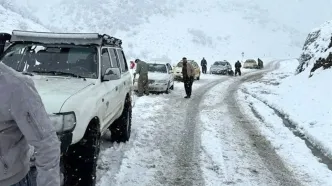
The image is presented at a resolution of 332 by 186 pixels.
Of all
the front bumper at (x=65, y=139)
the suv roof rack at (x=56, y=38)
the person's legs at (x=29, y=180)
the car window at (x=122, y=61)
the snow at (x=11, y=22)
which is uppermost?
the snow at (x=11, y=22)

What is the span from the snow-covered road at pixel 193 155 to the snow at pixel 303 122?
9.1 inches

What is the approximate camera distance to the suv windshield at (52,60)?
5379 millimetres

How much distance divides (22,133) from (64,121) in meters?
1.96

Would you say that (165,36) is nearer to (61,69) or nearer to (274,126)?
(274,126)

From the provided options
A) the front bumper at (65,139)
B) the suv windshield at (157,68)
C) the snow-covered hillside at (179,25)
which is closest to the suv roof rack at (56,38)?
the front bumper at (65,139)

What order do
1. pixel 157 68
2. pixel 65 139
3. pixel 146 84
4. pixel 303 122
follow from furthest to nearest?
pixel 157 68
pixel 146 84
pixel 303 122
pixel 65 139

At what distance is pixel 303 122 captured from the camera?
10.4m

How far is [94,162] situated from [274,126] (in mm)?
6405

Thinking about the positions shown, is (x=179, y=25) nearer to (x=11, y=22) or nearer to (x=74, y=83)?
(x=11, y=22)

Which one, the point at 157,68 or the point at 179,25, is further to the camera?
the point at 179,25

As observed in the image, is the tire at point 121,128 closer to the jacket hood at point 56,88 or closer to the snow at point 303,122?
the jacket hood at point 56,88

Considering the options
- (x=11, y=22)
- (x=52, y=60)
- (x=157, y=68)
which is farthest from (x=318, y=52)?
(x=11, y=22)

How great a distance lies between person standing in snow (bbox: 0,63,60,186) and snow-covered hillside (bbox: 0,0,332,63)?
2037 inches

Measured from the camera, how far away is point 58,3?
246 feet
